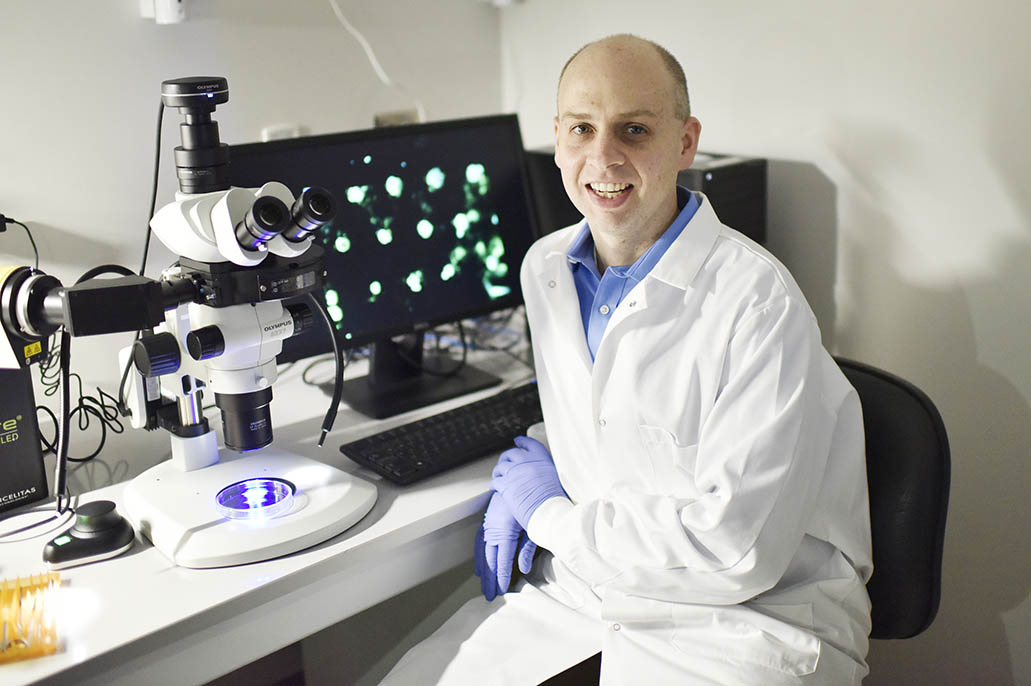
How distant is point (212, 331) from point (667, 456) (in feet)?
2.17

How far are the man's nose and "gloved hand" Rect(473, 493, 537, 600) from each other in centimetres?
53

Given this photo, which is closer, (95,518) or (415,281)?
(95,518)

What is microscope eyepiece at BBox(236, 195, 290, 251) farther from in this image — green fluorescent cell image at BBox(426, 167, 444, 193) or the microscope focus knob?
green fluorescent cell image at BBox(426, 167, 444, 193)

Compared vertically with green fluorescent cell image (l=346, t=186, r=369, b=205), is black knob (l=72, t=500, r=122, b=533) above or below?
below

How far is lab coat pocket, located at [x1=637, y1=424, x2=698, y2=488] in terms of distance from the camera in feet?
4.37

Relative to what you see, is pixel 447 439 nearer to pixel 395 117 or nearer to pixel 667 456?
pixel 667 456

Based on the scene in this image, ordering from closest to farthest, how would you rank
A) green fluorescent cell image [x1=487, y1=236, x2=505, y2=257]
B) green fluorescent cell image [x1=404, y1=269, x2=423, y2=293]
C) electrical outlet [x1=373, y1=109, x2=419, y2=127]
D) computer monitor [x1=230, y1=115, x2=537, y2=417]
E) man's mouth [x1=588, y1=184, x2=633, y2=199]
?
1. man's mouth [x1=588, y1=184, x2=633, y2=199]
2. computer monitor [x1=230, y1=115, x2=537, y2=417]
3. green fluorescent cell image [x1=404, y1=269, x2=423, y2=293]
4. green fluorescent cell image [x1=487, y1=236, x2=505, y2=257]
5. electrical outlet [x1=373, y1=109, x2=419, y2=127]

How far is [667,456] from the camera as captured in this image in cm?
135

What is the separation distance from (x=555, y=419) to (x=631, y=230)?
330 millimetres

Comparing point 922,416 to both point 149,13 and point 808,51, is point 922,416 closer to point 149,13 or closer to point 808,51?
point 808,51

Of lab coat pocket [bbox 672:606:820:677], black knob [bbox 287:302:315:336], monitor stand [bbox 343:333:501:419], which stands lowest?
lab coat pocket [bbox 672:606:820:677]

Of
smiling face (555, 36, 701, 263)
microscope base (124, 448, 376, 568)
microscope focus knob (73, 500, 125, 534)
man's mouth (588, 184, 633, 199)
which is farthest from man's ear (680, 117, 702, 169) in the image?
microscope focus knob (73, 500, 125, 534)

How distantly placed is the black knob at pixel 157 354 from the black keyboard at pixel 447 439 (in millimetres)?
341

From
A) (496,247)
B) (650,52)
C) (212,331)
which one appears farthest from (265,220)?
(496,247)
